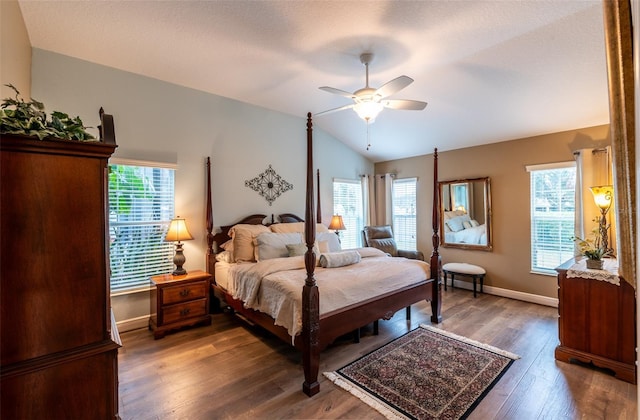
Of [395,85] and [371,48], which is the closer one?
[395,85]

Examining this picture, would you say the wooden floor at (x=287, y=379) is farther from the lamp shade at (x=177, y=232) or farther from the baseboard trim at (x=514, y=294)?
the lamp shade at (x=177, y=232)

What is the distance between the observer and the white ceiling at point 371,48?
2.31 metres

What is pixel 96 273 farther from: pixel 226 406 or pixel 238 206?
pixel 238 206

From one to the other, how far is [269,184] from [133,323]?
101 inches

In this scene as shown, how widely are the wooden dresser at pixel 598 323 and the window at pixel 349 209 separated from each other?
3.52 metres

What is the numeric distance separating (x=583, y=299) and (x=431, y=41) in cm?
276

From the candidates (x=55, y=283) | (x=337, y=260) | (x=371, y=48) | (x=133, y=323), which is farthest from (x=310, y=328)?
(x=371, y=48)

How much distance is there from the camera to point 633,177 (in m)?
0.65

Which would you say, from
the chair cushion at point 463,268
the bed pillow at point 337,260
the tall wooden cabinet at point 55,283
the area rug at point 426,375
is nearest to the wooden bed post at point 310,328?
the area rug at point 426,375

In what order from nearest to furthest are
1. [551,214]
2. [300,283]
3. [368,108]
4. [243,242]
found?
[300,283] → [368,108] → [243,242] → [551,214]

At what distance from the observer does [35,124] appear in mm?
992

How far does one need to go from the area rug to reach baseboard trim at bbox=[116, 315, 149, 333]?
243cm

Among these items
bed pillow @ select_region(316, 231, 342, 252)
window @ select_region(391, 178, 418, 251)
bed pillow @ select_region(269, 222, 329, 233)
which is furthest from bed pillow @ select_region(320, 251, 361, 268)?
window @ select_region(391, 178, 418, 251)

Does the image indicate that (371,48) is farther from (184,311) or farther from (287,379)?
(184,311)
